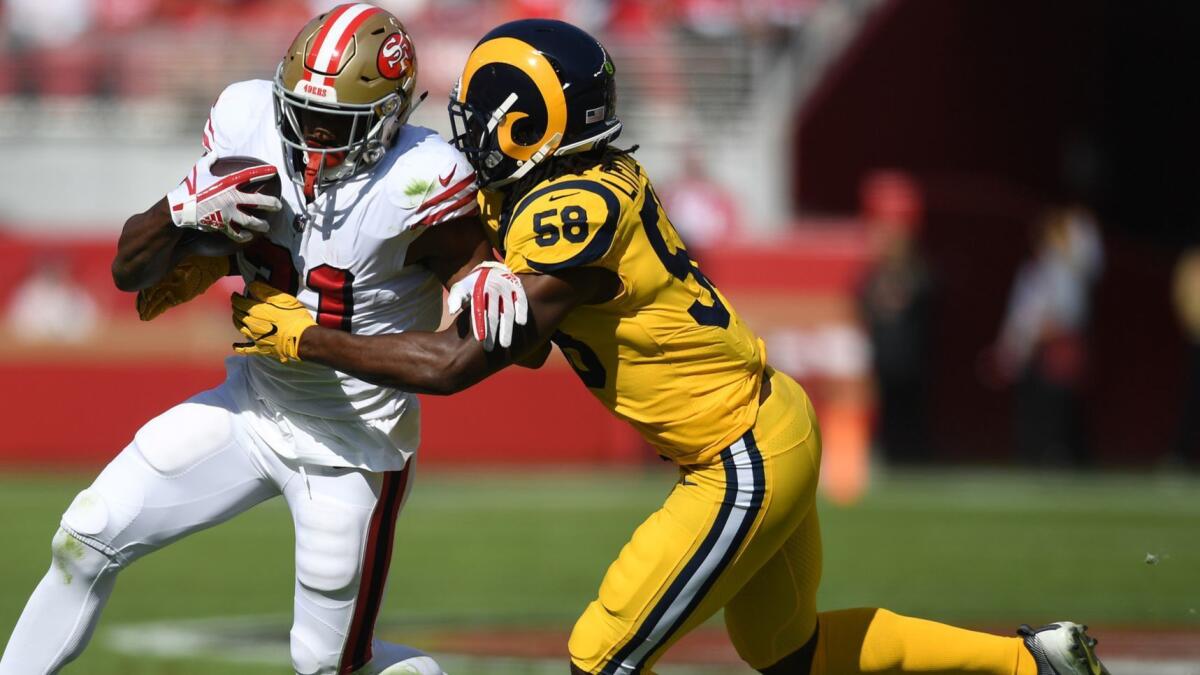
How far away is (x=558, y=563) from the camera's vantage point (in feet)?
30.5

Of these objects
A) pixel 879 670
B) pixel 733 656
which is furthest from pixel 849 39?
pixel 879 670

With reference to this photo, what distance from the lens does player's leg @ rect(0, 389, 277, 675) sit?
4.58m

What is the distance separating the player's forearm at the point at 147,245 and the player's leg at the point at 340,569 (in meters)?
0.67

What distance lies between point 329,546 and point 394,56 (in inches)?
51.2

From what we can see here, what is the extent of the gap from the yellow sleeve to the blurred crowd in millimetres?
11726

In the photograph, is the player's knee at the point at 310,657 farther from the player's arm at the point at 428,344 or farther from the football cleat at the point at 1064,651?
the football cleat at the point at 1064,651

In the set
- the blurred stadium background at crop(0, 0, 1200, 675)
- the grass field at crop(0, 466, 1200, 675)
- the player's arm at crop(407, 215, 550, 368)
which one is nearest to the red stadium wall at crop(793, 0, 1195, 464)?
the blurred stadium background at crop(0, 0, 1200, 675)

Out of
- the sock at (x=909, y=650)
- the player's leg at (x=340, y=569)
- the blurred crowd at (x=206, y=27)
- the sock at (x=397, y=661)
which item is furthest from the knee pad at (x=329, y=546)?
the blurred crowd at (x=206, y=27)

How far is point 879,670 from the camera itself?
4.82 meters

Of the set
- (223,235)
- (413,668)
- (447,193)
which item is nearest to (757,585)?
(413,668)

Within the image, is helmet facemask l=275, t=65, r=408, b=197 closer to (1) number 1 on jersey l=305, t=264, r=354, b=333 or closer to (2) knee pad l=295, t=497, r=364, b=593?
(1) number 1 on jersey l=305, t=264, r=354, b=333

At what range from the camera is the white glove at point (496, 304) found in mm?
4094

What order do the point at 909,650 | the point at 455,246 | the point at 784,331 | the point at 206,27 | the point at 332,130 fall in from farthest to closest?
the point at 206,27, the point at 784,331, the point at 909,650, the point at 455,246, the point at 332,130

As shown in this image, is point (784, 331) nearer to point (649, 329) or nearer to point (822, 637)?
point (822, 637)
